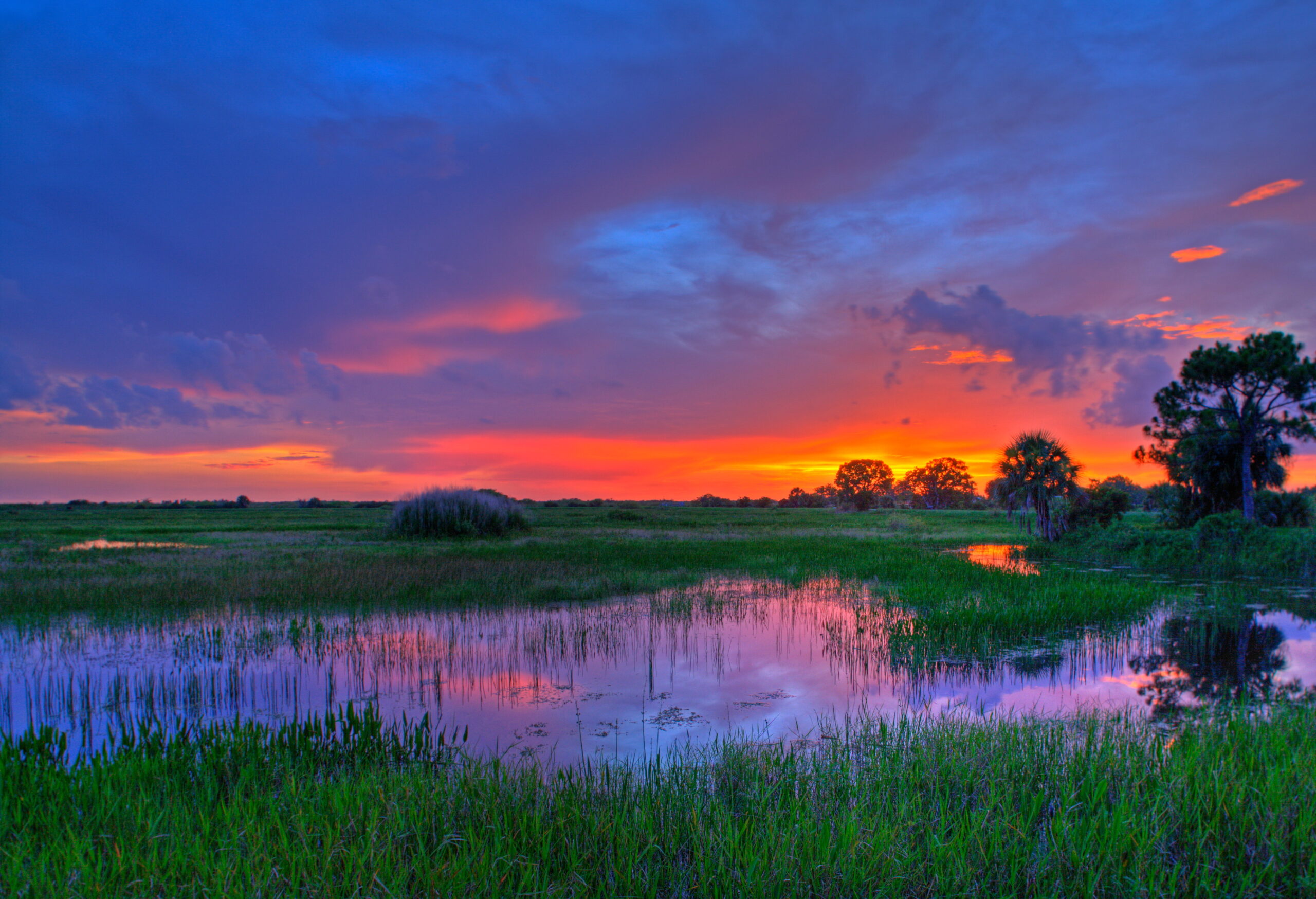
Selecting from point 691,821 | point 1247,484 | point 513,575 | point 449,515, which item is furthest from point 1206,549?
point 449,515

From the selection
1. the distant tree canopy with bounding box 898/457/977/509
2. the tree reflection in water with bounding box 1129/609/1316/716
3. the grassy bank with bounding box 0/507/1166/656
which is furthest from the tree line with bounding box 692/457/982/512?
the tree reflection in water with bounding box 1129/609/1316/716

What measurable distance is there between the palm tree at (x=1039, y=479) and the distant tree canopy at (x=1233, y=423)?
5376 millimetres

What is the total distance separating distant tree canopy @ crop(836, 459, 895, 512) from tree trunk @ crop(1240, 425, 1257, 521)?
7585 cm

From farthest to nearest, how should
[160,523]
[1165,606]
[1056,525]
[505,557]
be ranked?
[160,523] < [1056,525] < [505,557] < [1165,606]

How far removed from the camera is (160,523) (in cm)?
4772

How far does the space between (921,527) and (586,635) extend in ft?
141

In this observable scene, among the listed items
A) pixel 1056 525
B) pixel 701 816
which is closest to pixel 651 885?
pixel 701 816

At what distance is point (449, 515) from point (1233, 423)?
136ft

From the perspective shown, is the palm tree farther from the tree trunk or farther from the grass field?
→ the grass field

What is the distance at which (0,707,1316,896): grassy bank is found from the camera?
351 centimetres

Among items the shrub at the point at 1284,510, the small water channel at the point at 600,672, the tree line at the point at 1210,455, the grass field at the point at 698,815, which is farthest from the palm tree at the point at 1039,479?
the grass field at the point at 698,815

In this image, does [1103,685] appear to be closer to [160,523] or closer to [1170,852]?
[1170,852]

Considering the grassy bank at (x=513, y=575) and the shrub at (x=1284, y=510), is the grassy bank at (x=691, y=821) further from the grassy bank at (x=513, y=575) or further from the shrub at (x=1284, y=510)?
the shrub at (x=1284, y=510)

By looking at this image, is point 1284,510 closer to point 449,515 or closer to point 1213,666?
point 1213,666
